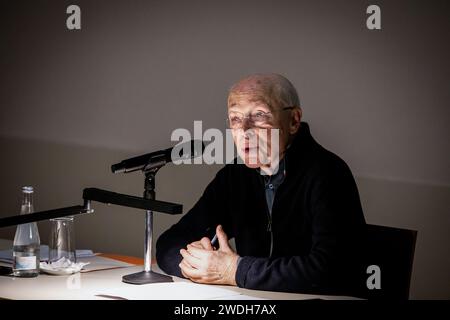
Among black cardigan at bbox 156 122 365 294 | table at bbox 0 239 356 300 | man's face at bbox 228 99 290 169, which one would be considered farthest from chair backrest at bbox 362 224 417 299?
man's face at bbox 228 99 290 169

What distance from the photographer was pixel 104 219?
143 inches

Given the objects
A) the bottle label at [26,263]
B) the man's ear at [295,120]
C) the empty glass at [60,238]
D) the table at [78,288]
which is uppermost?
the man's ear at [295,120]

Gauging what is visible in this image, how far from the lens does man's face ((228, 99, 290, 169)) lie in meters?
2.46

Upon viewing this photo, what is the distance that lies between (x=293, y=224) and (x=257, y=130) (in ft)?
1.23

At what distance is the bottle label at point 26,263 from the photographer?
94.5 inches

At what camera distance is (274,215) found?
8.28 ft

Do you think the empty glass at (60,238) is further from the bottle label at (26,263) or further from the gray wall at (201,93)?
the gray wall at (201,93)

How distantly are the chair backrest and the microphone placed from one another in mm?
696

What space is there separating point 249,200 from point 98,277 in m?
0.65

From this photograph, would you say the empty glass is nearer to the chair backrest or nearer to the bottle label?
the bottle label

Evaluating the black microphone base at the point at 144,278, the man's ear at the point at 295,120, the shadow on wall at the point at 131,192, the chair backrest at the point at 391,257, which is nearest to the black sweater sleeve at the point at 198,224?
the black microphone base at the point at 144,278

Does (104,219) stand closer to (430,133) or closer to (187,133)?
(187,133)

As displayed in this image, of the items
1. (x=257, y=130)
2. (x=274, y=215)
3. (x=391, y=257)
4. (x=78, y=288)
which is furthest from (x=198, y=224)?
(x=391, y=257)
